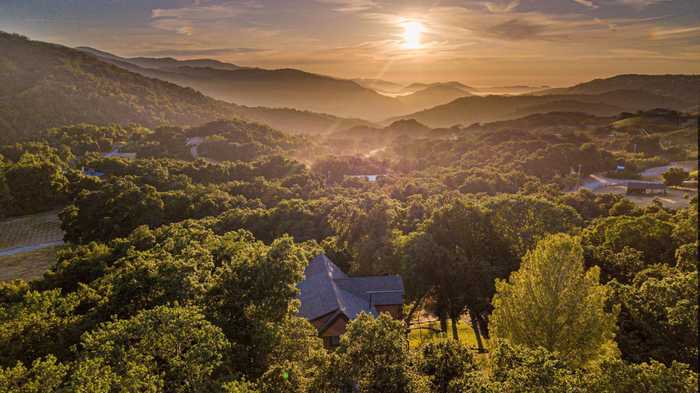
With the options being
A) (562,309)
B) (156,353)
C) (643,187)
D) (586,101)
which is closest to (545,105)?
(586,101)

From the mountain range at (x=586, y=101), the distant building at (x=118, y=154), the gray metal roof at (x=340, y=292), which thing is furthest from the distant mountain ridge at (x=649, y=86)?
the distant building at (x=118, y=154)

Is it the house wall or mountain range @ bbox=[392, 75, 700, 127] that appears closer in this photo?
the house wall

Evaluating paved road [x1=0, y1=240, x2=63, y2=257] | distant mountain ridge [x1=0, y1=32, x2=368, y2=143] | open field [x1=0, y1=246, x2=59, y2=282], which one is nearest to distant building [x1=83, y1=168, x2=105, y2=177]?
paved road [x1=0, y1=240, x2=63, y2=257]

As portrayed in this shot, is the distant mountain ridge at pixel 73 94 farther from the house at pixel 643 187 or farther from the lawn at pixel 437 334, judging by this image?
the house at pixel 643 187

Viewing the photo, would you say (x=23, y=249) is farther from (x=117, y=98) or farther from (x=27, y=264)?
(x=117, y=98)

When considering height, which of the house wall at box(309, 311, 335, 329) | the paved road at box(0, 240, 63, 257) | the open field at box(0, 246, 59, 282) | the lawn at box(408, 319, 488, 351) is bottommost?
the lawn at box(408, 319, 488, 351)

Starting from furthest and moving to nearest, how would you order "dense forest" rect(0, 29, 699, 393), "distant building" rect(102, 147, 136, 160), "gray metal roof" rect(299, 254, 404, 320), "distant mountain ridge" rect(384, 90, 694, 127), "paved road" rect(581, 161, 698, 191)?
"distant mountain ridge" rect(384, 90, 694, 127), "distant building" rect(102, 147, 136, 160), "paved road" rect(581, 161, 698, 191), "gray metal roof" rect(299, 254, 404, 320), "dense forest" rect(0, 29, 699, 393)

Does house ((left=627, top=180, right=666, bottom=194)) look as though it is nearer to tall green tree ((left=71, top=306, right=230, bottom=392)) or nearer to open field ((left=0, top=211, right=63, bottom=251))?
tall green tree ((left=71, top=306, right=230, bottom=392))
